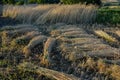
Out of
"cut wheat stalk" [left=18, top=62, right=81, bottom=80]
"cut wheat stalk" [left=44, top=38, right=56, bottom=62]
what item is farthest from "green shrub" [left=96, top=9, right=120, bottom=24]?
"cut wheat stalk" [left=18, top=62, right=81, bottom=80]

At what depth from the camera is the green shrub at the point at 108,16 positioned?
15.1 meters

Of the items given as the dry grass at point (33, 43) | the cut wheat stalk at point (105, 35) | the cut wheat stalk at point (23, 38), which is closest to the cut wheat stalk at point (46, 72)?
the dry grass at point (33, 43)

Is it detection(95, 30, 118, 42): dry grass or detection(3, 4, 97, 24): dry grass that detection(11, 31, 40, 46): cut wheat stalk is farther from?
detection(3, 4, 97, 24): dry grass

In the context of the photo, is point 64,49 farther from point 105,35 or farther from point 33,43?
point 105,35

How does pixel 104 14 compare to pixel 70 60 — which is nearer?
pixel 70 60

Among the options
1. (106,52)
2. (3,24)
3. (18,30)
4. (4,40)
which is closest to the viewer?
(106,52)

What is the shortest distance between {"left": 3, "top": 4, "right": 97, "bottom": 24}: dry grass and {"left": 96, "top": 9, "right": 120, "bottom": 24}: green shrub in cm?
23

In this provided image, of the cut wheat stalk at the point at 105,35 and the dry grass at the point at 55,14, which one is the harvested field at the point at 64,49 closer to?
the cut wheat stalk at the point at 105,35

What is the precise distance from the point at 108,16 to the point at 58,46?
4.35m

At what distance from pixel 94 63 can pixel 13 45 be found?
2.96 meters

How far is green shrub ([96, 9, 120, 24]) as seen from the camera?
15070 mm

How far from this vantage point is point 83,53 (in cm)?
1060

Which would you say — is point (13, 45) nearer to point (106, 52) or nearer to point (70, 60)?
point (70, 60)

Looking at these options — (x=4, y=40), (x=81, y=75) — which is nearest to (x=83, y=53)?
(x=81, y=75)
